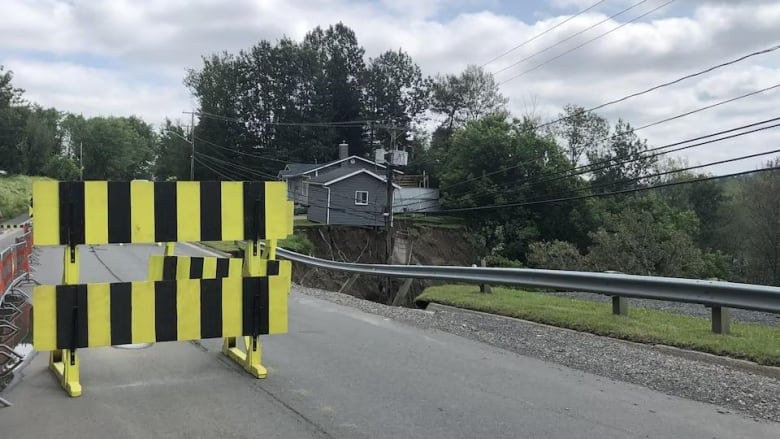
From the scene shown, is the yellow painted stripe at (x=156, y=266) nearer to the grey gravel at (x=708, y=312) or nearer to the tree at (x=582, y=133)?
the grey gravel at (x=708, y=312)

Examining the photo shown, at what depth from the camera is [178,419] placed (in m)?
4.61

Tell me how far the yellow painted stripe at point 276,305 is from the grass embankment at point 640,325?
435 cm

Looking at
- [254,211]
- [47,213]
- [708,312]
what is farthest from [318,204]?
[47,213]

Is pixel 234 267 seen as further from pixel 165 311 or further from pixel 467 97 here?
pixel 467 97

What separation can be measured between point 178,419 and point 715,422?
154 inches

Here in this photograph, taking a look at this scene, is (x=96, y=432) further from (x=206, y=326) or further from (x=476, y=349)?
(x=476, y=349)

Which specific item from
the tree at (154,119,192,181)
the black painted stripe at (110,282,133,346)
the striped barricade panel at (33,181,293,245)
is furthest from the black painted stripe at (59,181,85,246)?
the tree at (154,119,192,181)

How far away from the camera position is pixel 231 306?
5.61m

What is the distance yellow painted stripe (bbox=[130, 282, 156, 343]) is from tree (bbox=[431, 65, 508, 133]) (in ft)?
251

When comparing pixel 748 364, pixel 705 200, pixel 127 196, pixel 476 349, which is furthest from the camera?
pixel 705 200

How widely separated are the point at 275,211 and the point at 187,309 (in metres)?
1.15

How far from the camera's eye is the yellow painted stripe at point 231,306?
220 inches

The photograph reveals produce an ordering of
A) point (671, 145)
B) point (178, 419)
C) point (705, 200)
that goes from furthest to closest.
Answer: point (705, 200), point (671, 145), point (178, 419)

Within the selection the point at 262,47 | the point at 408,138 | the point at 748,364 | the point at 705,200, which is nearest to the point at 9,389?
the point at 748,364
